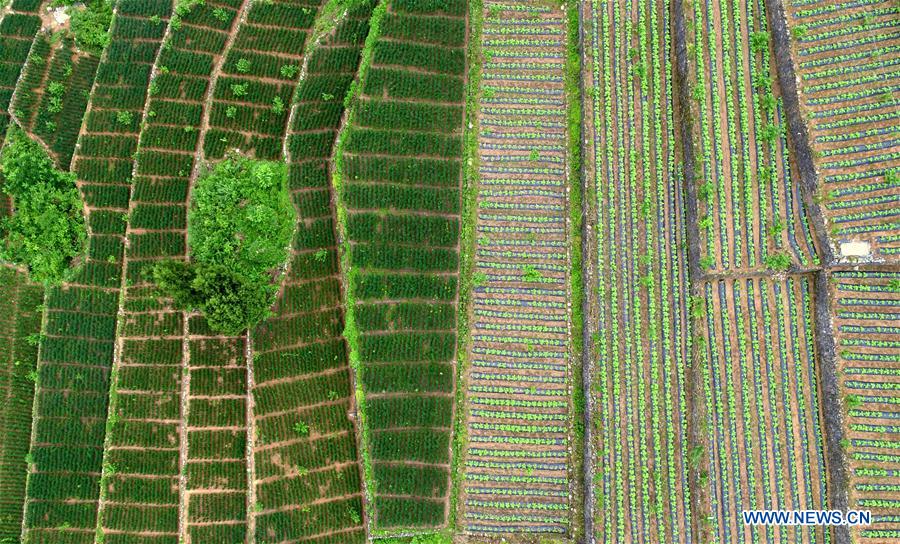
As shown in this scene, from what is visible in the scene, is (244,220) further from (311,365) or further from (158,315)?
(311,365)

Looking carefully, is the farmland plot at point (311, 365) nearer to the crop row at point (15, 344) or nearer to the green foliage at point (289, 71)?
the green foliage at point (289, 71)

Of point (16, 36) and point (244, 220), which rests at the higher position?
point (16, 36)

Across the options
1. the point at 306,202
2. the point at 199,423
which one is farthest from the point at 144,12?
the point at 199,423

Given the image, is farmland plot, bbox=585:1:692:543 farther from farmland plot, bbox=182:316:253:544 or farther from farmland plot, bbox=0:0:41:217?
farmland plot, bbox=0:0:41:217

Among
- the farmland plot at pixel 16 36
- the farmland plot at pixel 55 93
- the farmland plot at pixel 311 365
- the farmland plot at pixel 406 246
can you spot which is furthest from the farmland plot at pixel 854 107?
the farmland plot at pixel 16 36

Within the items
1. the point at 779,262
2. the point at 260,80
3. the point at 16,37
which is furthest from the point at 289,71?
the point at 779,262

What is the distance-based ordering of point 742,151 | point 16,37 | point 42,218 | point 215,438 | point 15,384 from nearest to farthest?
point 742,151, point 215,438, point 42,218, point 15,384, point 16,37
